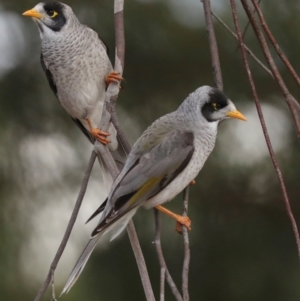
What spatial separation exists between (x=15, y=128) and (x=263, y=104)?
128cm

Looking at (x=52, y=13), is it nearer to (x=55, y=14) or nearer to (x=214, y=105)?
(x=55, y=14)

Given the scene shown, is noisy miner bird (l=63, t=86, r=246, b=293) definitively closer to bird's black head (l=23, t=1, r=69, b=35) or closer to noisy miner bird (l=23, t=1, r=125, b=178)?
noisy miner bird (l=23, t=1, r=125, b=178)

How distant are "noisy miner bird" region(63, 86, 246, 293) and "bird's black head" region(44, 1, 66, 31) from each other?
3.07 feet

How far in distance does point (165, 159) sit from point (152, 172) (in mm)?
66

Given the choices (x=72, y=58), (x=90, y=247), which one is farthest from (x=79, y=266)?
(x=72, y=58)

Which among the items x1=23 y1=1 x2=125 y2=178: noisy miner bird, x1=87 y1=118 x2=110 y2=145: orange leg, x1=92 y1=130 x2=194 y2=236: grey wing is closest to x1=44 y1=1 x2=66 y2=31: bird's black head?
x1=23 y1=1 x2=125 y2=178: noisy miner bird

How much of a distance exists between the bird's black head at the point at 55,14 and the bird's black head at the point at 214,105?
40.1 inches

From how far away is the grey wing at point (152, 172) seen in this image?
2387 millimetres

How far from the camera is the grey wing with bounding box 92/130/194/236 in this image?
94.0 inches

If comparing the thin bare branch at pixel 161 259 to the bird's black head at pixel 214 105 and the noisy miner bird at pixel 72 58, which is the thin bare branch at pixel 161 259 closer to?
the bird's black head at pixel 214 105

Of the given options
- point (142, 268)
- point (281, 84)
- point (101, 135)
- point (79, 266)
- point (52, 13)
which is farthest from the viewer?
point (52, 13)

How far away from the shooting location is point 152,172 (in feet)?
8.06

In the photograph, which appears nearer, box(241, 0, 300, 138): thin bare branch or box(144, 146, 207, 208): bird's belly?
box(241, 0, 300, 138): thin bare branch

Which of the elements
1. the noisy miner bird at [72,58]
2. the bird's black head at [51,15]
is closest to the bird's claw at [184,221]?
the noisy miner bird at [72,58]
